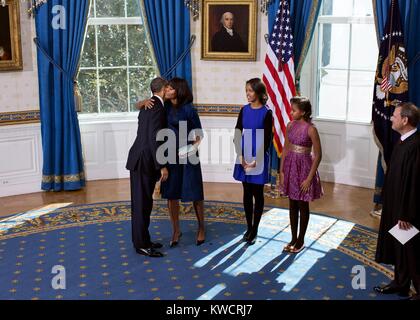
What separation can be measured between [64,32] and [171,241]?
11.1 ft

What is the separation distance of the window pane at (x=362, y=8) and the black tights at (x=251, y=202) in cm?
339

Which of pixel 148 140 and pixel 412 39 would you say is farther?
pixel 412 39

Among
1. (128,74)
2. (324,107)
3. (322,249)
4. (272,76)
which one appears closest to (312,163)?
(322,249)

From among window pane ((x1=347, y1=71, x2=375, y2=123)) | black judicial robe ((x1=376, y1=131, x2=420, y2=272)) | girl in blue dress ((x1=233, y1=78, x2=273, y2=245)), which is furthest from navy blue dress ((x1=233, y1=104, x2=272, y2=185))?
window pane ((x1=347, y1=71, x2=375, y2=123))

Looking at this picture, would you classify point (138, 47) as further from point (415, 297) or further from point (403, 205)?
point (415, 297)

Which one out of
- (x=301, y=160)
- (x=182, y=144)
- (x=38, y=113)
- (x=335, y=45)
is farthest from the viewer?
(x=335, y=45)

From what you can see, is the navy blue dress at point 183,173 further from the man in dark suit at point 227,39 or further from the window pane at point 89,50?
the window pane at point 89,50

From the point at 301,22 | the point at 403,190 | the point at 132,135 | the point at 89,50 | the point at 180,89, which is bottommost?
the point at 132,135

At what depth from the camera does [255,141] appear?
6.02 metres

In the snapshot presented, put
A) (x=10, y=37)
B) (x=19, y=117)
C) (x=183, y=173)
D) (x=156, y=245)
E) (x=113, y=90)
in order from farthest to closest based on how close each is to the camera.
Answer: (x=113, y=90)
(x=19, y=117)
(x=10, y=37)
(x=156, y=245)
(x=183, y=173)

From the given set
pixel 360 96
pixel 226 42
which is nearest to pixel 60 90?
pixel 226 42

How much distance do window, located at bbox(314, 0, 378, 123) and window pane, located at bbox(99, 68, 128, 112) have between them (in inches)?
108

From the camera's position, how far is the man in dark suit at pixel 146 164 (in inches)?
220

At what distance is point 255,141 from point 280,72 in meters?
2.09
